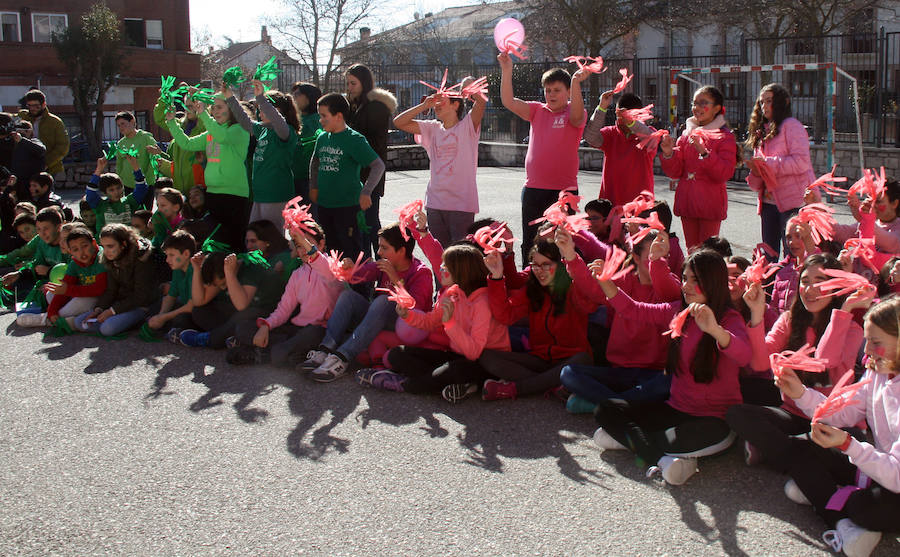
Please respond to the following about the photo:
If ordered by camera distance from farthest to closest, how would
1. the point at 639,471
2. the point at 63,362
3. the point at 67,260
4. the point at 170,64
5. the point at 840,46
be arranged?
the point at 170,64 → the point at 840,46 → the point at 67,260 → the point at 63,362 → the point at 639,471

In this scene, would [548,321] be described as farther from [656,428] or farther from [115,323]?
[115,323]

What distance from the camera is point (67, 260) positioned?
288 inches

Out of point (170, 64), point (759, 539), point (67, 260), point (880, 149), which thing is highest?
point (170, 64)

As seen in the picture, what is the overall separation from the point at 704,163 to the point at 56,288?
4898 mm

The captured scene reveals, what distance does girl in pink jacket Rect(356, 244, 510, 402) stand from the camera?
15.9ft

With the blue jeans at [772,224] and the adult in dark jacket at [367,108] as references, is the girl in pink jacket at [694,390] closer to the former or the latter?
the blue jeans at [772,224]

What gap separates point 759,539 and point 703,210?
124 inches

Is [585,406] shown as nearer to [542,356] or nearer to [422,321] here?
[542,356]

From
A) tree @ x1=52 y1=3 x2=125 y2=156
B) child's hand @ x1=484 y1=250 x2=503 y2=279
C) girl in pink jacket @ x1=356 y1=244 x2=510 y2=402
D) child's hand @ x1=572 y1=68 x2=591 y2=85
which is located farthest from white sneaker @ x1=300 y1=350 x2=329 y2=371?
tree @ x1=52 y1=3 x2=125 y2=156

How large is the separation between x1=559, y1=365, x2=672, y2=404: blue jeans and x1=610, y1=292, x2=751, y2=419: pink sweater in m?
0.23

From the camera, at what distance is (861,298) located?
3.67 metres

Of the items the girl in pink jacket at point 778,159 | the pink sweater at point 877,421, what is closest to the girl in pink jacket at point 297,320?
the girl in pink jacket at point 778,159

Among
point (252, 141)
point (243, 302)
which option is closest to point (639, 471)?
point (243, 302)

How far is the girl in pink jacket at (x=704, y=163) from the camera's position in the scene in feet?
19.3
